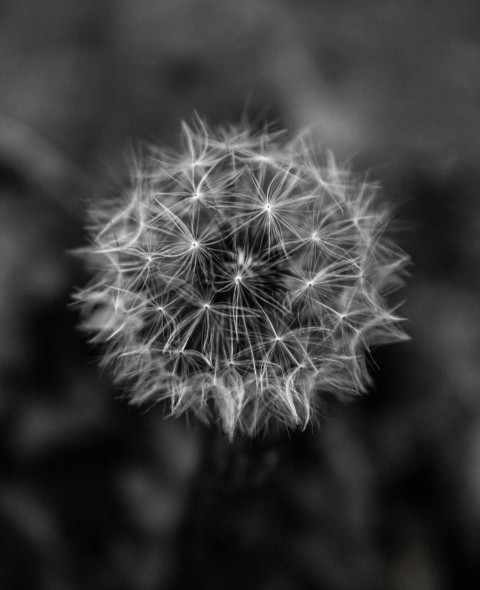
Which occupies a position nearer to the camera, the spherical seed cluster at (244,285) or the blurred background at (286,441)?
the spherical seed cluster at (244,285)

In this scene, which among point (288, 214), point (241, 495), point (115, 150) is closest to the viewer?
point (288, 214)

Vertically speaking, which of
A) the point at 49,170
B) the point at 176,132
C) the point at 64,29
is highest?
the point at 64,29

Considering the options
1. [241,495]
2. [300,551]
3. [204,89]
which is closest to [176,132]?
[204,89]

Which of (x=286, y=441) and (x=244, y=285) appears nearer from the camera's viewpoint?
(x=244, y=285)

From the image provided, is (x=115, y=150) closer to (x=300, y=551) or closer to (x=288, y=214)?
(x=288, y=214)
